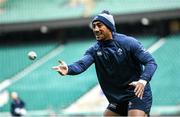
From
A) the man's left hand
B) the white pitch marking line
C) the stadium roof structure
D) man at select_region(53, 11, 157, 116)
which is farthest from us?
the white pitch marking line

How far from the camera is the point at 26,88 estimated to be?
2314 cm

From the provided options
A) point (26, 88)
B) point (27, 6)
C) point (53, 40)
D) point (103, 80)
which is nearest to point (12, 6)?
point (27, 6)

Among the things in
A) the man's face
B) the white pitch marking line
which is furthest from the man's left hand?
the white pitch marking line

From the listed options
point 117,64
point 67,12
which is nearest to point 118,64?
point 117,64

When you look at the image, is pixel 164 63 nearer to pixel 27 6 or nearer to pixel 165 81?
pixel 165 81

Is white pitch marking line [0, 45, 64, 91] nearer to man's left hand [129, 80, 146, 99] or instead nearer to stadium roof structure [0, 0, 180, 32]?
stadium roof structure [0, 0, 180, 32]

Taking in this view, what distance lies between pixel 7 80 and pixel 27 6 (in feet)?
12.1

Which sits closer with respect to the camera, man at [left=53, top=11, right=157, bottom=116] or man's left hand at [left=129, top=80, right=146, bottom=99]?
man's left hand at [left=129, top=80, right=146, bottom=99]

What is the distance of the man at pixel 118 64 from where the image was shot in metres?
7.49

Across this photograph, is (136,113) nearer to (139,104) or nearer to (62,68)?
(139,104)

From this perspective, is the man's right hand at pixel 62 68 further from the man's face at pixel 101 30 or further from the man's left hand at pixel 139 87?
the man's left hand at pixel 139 87

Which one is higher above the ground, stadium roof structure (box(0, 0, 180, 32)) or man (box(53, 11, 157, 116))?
stadium roof structure (box(0, 0, 180, 32))

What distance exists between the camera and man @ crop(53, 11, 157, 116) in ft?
24.6

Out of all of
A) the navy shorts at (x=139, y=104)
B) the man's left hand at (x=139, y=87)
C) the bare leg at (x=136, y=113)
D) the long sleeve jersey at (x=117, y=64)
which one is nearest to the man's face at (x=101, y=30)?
the long sleeve jersey at (x=117, y=64)
